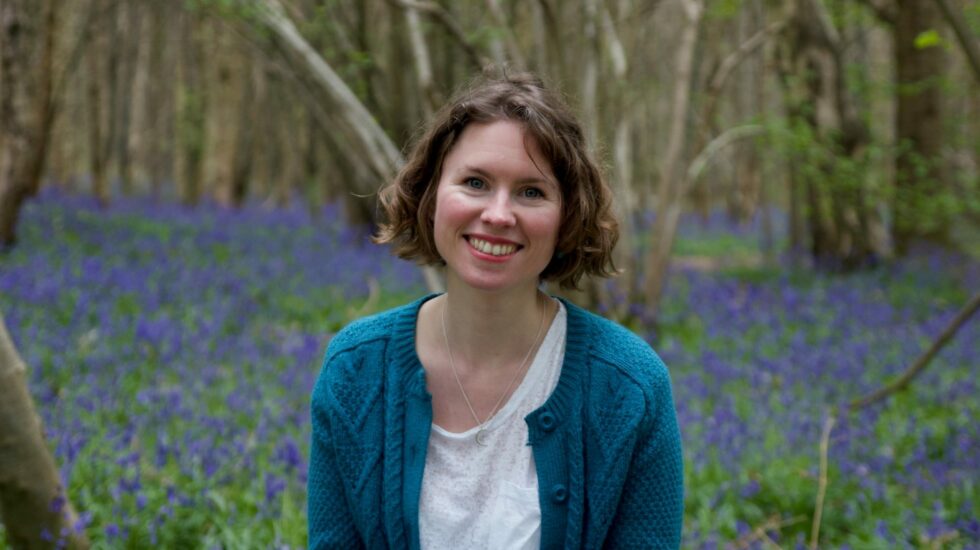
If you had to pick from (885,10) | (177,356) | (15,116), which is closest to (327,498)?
(177,356)

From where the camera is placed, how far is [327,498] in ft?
6.36

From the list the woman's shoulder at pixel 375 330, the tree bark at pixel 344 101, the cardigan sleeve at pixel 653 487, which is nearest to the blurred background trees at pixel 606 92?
the tree bark at pixel 344 101

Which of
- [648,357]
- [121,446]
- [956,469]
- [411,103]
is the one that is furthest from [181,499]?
[411,103]

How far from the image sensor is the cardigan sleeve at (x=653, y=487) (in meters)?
1.86

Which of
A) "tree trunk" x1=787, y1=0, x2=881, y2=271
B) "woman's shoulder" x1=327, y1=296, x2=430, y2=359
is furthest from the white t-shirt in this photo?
"tree trunk" x1=787, y1=0, x2=881, y2=271

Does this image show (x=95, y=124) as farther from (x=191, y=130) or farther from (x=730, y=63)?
(x=730, y=63)

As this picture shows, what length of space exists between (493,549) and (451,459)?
21 centimetres

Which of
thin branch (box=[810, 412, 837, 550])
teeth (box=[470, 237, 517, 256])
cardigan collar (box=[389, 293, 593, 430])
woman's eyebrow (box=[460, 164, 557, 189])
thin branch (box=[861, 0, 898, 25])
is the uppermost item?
thin branch (box=[861, 0, 898, 25])

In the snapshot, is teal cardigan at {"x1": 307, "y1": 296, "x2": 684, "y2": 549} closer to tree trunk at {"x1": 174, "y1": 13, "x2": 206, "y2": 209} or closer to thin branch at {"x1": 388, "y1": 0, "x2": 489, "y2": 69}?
thin branch at {"x1": 388, "y1": 0, "x2": 489, "y2": 69}

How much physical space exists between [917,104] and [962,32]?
648cm

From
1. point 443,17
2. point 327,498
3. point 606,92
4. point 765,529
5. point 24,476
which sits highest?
point 443,17

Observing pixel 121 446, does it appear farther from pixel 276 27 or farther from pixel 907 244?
pixel 907 244

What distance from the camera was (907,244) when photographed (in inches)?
394

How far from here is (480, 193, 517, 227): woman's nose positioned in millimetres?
1744
